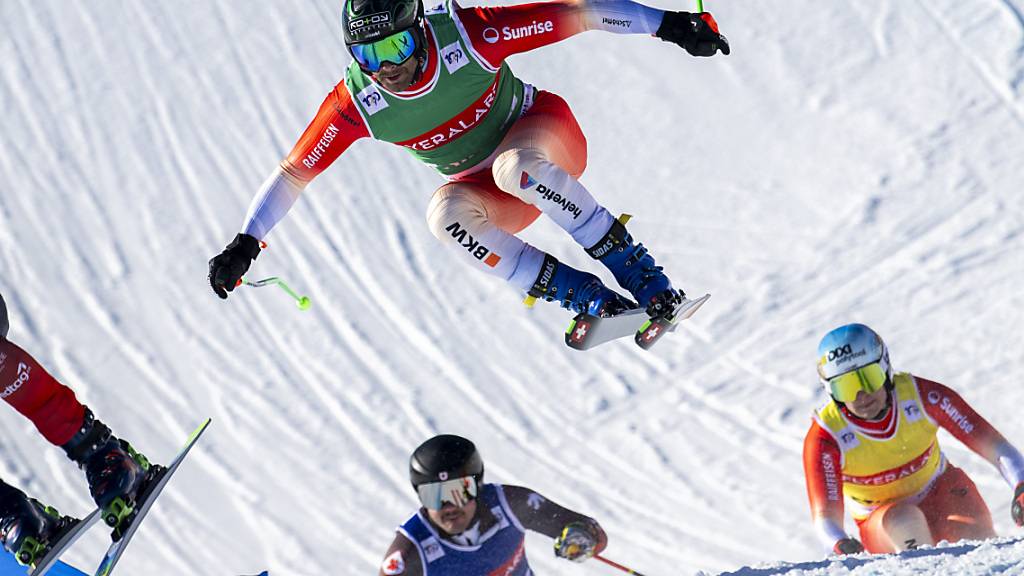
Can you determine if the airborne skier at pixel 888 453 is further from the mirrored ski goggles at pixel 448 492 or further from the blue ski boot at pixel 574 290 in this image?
the mirrored ski goggles at pixel 448 492

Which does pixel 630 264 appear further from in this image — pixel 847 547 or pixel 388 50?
pixel 847 547

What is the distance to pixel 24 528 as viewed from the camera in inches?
229

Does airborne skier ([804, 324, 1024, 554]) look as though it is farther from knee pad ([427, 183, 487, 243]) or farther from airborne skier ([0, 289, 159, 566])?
airborne skier ([0, 289, 159, 566])

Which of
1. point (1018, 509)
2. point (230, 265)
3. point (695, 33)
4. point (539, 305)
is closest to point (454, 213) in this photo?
point (230, 265)

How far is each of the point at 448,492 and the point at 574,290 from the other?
215 cm

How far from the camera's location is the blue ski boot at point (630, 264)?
249 inches

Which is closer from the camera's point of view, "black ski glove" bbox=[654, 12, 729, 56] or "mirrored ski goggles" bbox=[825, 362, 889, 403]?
"mirrored ski goggles" bbox=[825, 362, 889, 403]

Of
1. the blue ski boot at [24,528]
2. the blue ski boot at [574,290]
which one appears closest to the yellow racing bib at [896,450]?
the blue ski boot at [574,290]

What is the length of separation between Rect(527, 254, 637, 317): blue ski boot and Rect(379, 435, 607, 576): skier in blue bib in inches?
70.3

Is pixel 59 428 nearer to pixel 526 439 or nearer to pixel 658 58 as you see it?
pixel 526 439

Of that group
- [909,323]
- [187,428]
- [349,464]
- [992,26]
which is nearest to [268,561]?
[349,464]

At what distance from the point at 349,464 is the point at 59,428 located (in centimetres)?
305

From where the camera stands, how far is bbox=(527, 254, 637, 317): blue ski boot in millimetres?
6395

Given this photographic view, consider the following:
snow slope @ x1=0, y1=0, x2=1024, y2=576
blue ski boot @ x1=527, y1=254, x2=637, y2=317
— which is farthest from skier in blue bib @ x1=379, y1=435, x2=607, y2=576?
snow slope @ x1=0, y1=0, x2=1024, y2=576
